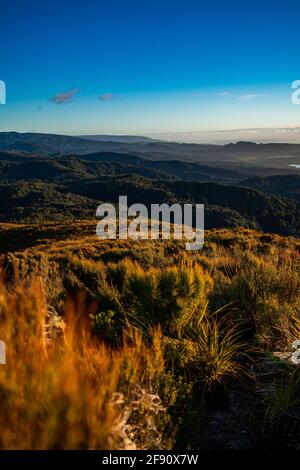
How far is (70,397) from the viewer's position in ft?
5.17

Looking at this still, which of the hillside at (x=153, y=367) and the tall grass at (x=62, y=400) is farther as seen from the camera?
the hillside at (x=153, y=367)

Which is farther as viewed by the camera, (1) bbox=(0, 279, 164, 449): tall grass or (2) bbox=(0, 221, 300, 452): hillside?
(2) bbox=(0, 221, 300, 452): hillside

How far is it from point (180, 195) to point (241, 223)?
6485cm

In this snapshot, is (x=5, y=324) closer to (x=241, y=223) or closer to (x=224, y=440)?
(x=224, y=440)

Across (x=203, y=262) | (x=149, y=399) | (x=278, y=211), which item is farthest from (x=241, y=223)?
(x=149, y=399)

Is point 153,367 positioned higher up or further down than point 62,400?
further down

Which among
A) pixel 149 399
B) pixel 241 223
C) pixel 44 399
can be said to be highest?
pixel 44 399

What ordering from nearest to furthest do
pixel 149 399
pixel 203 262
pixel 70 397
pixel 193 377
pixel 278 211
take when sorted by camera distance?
pixel 70 397
pixel 149 399
pixel 193 377
pixel 203 262
pixel 278 211

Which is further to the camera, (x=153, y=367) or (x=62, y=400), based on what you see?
(x=153, y=367)

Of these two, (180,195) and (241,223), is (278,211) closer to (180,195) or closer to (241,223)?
(241,223)

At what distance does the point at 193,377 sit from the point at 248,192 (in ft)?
570

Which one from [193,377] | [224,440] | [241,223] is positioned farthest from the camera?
[241,223]

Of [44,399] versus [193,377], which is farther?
[193,377]

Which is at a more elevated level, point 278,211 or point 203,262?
point 203,262
